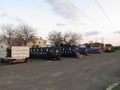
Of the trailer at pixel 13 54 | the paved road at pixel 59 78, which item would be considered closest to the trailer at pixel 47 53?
the trailer at pixel 13 54

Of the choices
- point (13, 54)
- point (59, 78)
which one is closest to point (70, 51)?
point (13, 54)

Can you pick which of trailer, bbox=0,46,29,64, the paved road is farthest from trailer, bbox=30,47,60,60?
the paved road

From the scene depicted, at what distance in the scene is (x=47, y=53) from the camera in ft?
87.9

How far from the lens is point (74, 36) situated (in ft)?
316

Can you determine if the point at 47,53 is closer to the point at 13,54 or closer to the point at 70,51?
the point at 70,51

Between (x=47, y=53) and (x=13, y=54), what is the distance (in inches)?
257

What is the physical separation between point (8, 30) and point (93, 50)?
149 feet

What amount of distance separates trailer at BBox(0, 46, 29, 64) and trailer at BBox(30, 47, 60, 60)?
423 cm

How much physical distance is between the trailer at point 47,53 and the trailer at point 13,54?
166 inches

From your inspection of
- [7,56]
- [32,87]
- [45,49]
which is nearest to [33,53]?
[45,49]

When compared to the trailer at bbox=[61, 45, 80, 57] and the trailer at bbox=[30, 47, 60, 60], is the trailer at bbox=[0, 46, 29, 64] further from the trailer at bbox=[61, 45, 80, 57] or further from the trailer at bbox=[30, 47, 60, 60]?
the trailer at bbox=[61, 45, 80, 57]

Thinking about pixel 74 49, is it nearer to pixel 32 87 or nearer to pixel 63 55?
pixel 63 55

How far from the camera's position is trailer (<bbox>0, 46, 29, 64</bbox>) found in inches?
838

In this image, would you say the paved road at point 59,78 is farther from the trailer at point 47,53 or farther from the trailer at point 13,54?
the trailer at point 47,53
